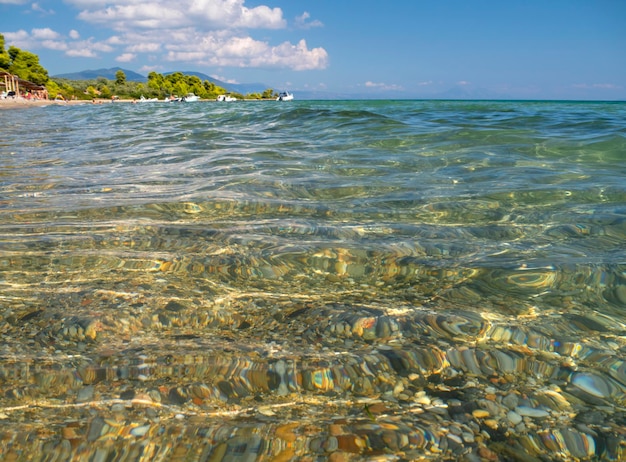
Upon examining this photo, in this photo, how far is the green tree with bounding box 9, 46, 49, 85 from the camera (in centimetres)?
6354

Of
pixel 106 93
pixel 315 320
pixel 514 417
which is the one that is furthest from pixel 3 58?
pixel 514 417

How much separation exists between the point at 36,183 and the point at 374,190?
418cm

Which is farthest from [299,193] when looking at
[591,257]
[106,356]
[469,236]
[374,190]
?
[106,356]

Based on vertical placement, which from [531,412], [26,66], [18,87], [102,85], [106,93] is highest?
[26,66]

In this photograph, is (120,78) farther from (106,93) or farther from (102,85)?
(106,93)

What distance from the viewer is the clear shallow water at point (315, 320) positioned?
1.50 metres

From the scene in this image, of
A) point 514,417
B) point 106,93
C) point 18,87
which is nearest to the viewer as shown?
point 514,417

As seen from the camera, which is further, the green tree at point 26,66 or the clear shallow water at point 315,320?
the green tree at point 26,66

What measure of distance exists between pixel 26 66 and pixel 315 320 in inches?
3150

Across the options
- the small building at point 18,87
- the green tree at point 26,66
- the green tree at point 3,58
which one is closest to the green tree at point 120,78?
the green tree at point 26,66

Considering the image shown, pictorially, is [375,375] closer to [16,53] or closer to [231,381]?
[231,381]

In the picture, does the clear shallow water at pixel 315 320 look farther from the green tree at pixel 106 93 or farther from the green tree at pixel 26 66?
the green tree at pixel 106 93

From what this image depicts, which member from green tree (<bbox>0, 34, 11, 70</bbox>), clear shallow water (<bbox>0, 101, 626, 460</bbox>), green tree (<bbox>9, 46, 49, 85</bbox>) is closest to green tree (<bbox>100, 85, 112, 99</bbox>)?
green tree (<bbox>9, 46, 49, 85</bbox>)

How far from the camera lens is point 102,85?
87312mm
